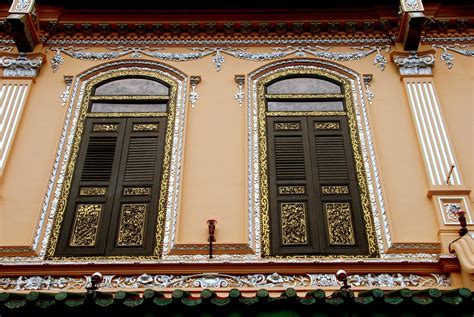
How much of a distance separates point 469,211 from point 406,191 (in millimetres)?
735

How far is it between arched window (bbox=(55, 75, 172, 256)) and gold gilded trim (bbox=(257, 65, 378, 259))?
48.6 inches

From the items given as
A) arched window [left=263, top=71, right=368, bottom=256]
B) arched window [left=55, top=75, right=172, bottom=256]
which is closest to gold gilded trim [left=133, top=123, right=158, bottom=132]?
arched window [left=55, top=75, right=172, bottom=256]

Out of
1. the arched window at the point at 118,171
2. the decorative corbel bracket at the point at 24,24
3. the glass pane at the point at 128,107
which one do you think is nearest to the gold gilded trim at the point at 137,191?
the arched window at the point at 118,171

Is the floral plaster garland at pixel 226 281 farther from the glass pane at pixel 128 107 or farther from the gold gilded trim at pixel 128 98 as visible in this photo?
the gold gilded trim at pixel 128 98

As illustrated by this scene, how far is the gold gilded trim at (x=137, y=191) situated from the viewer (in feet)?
24.6

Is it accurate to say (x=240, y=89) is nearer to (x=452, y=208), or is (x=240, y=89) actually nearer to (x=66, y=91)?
(x=66, y=91)

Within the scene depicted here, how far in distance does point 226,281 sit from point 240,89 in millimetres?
2957

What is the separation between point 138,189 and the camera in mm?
7555

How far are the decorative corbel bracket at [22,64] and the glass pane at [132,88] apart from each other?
2.91ft

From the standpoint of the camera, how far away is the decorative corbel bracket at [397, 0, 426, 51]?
8500 millimetres

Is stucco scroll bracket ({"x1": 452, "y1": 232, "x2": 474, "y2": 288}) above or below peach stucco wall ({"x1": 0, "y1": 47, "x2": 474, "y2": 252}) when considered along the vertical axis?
below

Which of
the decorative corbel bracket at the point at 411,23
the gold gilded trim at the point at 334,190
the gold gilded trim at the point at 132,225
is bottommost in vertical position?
the gold gilded trim at the point at 132,225

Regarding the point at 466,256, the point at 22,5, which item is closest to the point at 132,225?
the point at 466,256

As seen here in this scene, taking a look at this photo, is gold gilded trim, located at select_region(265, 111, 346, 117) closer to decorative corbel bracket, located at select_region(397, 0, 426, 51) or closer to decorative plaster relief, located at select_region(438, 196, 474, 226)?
decorative corbel bracket, located at select_region(397, 0, 426, 51)
